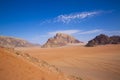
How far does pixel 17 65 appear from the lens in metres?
8.09

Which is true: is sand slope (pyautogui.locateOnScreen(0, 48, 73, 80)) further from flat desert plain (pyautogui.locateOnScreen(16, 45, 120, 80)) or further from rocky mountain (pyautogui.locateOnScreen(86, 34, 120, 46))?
rocky mountain (pyautogui.locateOnScreen(86, 34, 120, 46))

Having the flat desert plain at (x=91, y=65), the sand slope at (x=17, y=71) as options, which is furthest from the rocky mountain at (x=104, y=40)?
the sand slope at (x=17, y=71)

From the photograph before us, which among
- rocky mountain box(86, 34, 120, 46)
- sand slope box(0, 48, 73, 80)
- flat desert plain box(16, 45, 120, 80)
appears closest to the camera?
sand slope box(0, 48, 73, 80)

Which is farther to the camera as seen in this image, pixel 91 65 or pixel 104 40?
pixel 104 40

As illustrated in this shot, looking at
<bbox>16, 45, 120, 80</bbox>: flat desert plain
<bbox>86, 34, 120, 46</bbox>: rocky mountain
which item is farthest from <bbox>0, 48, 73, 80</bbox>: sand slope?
<bbox>86, 34, 120, 46</bbox>: rocky mountain

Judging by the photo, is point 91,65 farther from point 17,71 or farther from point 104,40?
point 104,40

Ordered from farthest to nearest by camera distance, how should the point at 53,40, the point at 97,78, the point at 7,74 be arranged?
the point at 53,40, the point at 97,78, the point at 7,74

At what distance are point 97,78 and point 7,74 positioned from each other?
656cm

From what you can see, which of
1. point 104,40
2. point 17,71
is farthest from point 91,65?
point 104,40

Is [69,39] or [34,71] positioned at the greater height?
[69,39]

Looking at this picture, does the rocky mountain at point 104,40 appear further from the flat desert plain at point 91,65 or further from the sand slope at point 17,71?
the sand slope at point 17,71

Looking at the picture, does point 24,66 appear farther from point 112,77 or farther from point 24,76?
point 112,77

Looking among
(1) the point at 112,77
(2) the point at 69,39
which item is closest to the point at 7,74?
(1) the point at 112,77

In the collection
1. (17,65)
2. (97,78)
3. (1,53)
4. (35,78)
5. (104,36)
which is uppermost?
(104,36)
